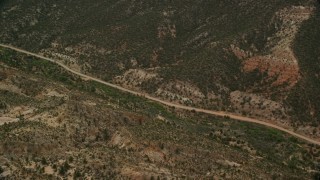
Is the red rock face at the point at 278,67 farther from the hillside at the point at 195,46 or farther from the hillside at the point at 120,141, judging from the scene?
the hillside at the point at 120,141

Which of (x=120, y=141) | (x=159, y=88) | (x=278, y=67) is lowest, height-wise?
(x=120, y=141)

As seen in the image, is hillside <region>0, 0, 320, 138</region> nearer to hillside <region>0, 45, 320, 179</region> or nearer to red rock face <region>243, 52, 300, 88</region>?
red rock face <region>243, 52, 300, 88</region>

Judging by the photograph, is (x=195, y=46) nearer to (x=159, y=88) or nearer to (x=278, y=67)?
(x=159, y=88)

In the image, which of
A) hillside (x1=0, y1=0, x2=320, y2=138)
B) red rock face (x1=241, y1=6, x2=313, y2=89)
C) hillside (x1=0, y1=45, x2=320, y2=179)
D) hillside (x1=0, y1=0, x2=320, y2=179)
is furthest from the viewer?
red rock face (x1=241, y1=6, x2=313, y2=89)

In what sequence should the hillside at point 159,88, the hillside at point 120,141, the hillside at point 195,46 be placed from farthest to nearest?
the hillside at point 195,46, the hillside at point 159,88, the hillside at point 120,141

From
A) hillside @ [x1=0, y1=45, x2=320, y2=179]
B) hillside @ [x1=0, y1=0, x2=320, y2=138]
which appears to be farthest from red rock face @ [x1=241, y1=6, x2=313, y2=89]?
hillside @ [x1=0, y1=45, x2=320, y2=179]

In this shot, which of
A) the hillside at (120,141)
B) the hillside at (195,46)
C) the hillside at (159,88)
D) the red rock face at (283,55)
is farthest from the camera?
the red rock face at (283,55)

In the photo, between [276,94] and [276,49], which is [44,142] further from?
[276,49]

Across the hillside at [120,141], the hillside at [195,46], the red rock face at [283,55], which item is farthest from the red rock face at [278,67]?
the hillside at [120,141]

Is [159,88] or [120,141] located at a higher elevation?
[159,88]

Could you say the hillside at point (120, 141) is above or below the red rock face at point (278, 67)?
below

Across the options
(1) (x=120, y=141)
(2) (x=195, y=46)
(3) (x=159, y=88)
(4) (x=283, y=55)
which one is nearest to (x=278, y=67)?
(4) (x=283, y=55)

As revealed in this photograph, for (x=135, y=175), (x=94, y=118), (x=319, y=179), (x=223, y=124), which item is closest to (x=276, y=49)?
(x=223, y=124)

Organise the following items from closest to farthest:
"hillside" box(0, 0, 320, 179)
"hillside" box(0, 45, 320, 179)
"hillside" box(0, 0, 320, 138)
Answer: "hillside" box(0, 45, 320, 179) < "hillside" box(0, 0, 320, 179) < "hillside" box(0, 0, 320, 138)
